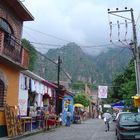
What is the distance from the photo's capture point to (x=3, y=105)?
73.6 ft

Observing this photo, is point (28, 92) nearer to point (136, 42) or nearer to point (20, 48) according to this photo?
point (20, 48)

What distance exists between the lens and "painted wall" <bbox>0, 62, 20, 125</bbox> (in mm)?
22156

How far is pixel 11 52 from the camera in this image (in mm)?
22328

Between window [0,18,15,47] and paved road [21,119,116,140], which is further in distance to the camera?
window [0,18,15,47]

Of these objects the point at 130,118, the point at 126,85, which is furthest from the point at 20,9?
the point at 126,85

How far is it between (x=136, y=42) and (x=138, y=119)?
34.4 ft

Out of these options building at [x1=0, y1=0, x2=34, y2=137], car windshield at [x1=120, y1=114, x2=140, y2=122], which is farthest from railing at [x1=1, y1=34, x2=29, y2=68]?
car windshield at [x1=120, y1=114, x2=140, y2=122]

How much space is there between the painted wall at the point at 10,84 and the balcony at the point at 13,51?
673 mm

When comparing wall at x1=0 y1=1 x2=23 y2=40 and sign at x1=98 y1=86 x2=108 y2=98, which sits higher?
wall at x1=0 y1=1 x2=23 y2=40

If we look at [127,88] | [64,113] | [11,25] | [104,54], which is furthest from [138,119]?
[104,54]

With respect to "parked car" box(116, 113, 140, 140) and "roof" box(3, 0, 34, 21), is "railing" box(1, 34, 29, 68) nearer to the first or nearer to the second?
"roof" box(3, 0, 34, 21)

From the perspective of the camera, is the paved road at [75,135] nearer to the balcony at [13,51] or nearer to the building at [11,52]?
the building at [11,52]

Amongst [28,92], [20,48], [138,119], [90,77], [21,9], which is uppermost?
[90,77]

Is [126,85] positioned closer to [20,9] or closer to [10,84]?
[10,84]
